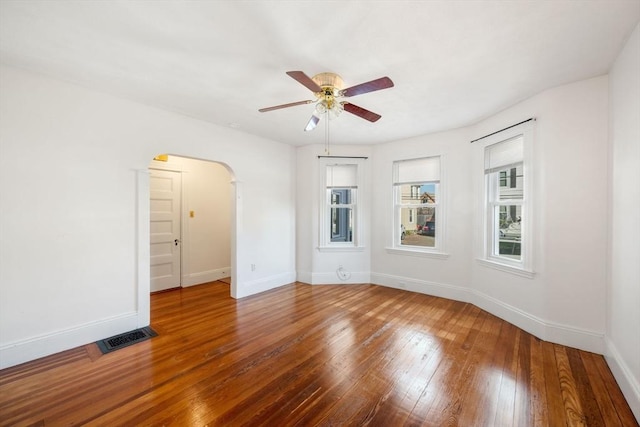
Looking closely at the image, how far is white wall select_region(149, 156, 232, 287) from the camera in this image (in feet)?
16.4

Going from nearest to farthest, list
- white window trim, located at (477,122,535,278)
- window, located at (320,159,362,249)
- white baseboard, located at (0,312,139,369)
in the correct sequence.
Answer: white baseboard, located at (0,312,139,369) → white window trim, located at (477,122,535,278) → window, located at (320,159,362,249)

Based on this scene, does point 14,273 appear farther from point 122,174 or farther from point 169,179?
point 169,179

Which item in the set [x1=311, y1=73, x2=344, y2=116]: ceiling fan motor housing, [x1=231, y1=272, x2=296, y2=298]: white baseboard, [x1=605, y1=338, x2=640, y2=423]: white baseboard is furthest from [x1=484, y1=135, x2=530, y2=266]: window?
[x1=231, y1=272, x2=296, y2=298]: white baseboard

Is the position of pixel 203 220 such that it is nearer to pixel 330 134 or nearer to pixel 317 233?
pixel 317 233

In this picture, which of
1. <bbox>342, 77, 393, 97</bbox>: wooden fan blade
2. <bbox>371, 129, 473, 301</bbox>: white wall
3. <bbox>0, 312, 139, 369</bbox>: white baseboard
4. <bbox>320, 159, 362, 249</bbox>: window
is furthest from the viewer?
<bbox>320, 159, 362, 249</bbox>: window

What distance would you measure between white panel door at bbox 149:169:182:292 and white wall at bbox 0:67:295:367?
1.59 metres

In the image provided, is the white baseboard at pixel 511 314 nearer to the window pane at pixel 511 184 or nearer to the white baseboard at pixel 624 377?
the white baseboard at pixel 624 377

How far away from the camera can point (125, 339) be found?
286 cm

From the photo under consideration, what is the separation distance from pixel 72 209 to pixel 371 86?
10.8 ft

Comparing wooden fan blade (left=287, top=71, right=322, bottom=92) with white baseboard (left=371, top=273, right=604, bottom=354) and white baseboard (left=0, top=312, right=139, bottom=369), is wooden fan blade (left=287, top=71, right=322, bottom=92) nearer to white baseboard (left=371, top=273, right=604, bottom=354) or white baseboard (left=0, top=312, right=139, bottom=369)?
white baseboard (left=0, top=312, right=139, bottom=369)

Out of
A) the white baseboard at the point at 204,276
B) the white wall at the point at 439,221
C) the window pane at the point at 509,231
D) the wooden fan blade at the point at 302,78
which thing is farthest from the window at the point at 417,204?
the white baseboard at the point at 204,276

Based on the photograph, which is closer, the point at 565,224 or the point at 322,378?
the point at 322,378

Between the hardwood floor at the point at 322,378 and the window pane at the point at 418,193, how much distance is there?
2.09 m

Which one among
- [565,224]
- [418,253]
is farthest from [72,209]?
[565,224]
